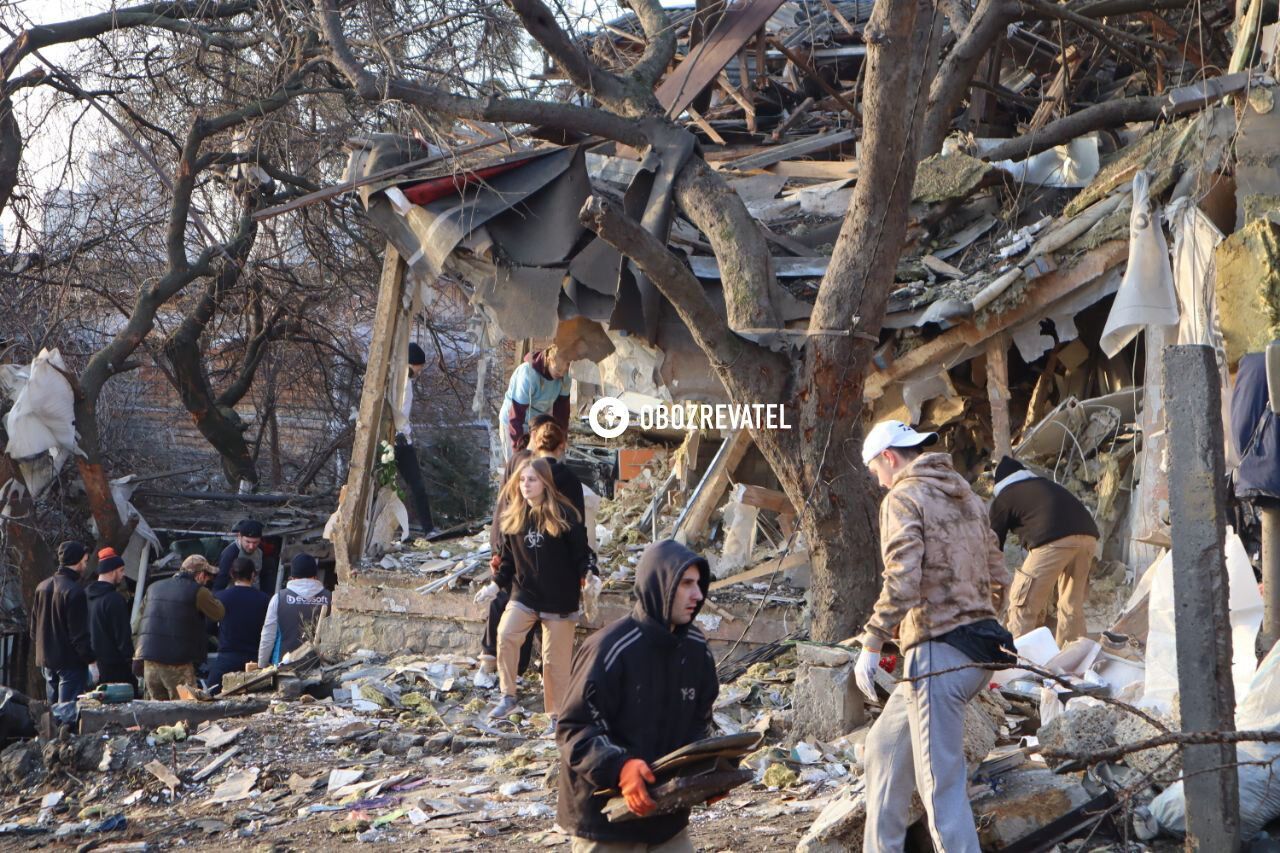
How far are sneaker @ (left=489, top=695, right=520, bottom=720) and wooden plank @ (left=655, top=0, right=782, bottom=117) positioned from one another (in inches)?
171

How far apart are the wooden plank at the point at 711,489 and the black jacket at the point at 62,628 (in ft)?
15.0

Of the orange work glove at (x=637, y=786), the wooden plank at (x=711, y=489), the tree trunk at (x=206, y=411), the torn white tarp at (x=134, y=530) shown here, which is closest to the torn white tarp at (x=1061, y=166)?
the wooden plank at (x=711, y=489)

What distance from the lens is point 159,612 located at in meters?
9.39

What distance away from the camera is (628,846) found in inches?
156

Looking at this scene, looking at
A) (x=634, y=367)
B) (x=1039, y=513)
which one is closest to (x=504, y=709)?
(x=634, y=367)

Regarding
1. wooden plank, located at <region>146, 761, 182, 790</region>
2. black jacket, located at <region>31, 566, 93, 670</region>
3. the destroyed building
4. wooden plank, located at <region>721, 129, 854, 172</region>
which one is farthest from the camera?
wooden plank, located at <region>721, 129, 854, 172</region>

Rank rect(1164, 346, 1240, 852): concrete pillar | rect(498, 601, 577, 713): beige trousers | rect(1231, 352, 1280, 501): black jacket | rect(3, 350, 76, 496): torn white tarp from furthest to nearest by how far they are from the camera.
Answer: rect(3, 350, 76, 496): torn white tarp → rect(498, 601, 577, 713): beige trousers → rect(1231, 352, 1280, 501): black jacket → rect(1164, 346, 1240, 852): concrete pillar

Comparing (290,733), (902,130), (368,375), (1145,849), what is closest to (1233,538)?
(1145,849)

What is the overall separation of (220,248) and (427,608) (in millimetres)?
6262

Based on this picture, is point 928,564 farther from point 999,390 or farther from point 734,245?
point 999,390

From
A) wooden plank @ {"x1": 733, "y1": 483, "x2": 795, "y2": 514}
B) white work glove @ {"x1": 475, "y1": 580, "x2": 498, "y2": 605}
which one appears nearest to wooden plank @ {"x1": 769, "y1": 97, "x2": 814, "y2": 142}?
wooden plank @ {"x1": 733, "y1": 483, "x2": 795, "y2": 514}

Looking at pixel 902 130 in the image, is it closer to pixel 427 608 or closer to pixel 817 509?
pixel 817 509

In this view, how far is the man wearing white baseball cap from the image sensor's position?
4656 mm

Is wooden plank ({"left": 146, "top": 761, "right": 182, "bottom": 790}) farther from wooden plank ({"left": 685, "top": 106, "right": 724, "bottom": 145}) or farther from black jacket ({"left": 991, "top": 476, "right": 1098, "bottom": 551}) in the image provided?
wooden plank ({"left": 685, "top": 106, "right": 724, "bottom": 145})
